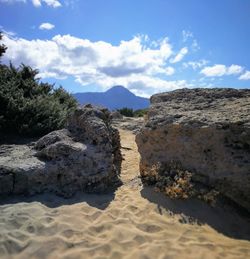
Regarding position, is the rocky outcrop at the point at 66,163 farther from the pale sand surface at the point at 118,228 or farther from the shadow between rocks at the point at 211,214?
the shadow between rocks at the point at 211,214

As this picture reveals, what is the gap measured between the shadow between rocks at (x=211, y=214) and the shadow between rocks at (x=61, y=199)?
0.92 meters

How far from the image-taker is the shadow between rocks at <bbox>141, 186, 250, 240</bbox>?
20.2 feet

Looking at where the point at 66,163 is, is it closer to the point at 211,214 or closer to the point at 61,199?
the point at 61,199

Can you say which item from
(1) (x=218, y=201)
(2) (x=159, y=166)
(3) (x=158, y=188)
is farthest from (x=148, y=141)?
(1) (x=218, y=201)

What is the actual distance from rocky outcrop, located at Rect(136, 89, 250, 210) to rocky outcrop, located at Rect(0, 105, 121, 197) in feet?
3.33

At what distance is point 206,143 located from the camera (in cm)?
717

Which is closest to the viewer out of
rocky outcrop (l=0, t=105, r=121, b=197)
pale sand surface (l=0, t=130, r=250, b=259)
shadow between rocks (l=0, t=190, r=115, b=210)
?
pale sand surface (l=0, t=130, r=250, b=259)

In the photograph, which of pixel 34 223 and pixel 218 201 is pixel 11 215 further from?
pixel 218 201

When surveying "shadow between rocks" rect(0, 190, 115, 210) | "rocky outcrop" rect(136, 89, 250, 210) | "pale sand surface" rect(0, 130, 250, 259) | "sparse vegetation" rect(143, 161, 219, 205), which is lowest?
"pale sand surface" rect(0, 130, 250, 259)

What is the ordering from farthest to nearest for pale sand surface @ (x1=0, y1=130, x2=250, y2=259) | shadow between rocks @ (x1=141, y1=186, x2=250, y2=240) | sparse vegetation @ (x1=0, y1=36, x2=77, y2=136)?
1. sparse vegetation @ (x1=0, y1=36, x2=77, y2=136)
2. shadow between rocks @ (x1=141, y1=186, x2=250, y2=240)
3. pale sand surface @ (x1=0, y1=130, x2=250, y2=259)

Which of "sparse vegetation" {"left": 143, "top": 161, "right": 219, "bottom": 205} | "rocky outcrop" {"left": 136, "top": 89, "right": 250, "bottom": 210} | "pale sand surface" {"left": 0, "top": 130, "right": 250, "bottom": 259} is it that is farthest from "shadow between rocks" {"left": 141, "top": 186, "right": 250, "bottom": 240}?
"rocky outcrop" {"left": 136, "top": 89, "right": 250, "bottom": 210}

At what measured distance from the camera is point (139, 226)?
586 centimetres

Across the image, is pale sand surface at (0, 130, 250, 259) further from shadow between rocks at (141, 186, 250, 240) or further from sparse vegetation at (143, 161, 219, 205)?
sparse vegetation at (143, 161, 219, 205)

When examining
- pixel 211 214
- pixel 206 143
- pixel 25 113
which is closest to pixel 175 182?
pixel 211 214
